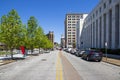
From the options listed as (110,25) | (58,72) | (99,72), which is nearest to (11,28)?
(58,72)

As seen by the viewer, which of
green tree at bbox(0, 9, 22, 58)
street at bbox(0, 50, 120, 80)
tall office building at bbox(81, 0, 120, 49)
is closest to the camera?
street at bbox(0, 50, 120, 80)

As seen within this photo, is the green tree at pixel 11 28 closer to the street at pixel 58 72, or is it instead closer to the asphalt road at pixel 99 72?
the street at pixel 58 72

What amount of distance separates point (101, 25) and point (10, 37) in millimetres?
43479

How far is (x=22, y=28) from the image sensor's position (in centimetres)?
3409

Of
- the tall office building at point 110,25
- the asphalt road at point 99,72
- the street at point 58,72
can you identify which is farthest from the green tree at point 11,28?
the tall office building at point 110,25

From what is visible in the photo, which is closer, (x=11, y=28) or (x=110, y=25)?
(x=11, y=28)

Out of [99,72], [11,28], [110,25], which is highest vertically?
[110,25]

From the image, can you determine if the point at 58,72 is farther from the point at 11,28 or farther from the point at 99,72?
the point at 11,28

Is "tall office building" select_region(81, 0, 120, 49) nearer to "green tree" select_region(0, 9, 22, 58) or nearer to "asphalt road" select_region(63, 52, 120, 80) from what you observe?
"green tree" select_region(0, 9, 22, 58)

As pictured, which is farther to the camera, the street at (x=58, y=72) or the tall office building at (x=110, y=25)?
the tall office building at (x=110, y=25)

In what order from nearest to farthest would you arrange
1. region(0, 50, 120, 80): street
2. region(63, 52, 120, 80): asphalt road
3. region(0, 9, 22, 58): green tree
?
region(0, 50, 120, 80): street
region(63, 52, 120, 80): asphalt road
region(0, 9, 22, 58): green tree

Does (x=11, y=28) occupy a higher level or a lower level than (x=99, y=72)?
higher

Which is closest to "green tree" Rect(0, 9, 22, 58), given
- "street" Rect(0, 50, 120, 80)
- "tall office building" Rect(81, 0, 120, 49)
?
"street" Rect(0, 50, 120, 80)

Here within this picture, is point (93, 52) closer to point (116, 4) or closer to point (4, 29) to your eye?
point (4, 29)
